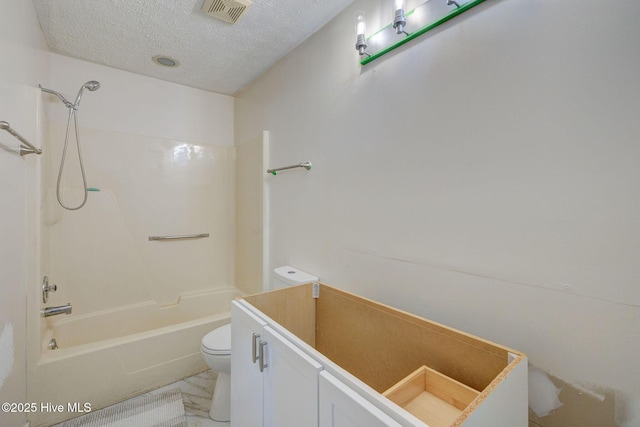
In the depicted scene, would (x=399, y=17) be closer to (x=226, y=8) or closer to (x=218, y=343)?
(x=226, y=8)

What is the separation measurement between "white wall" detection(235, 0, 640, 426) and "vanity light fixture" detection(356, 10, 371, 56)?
0.07m

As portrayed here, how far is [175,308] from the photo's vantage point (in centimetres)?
251

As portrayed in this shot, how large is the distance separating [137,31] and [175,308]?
223cm

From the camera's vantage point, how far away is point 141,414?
1677 mm

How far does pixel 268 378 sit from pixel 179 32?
2.11 meters

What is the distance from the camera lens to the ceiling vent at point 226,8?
148 centimetres

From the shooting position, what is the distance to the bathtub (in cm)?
161

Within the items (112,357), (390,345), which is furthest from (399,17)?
(112,357)

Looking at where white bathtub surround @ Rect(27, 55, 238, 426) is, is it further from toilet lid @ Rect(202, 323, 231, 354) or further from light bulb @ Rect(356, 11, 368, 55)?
light bulb @ Rect(356, 11, 368, 55)

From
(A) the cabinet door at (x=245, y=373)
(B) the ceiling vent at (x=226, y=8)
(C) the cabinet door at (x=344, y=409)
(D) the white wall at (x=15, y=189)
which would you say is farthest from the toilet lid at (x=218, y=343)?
(B) the ceiling vent at (x=226, y=8)

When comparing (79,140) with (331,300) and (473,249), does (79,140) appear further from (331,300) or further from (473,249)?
(473,249)

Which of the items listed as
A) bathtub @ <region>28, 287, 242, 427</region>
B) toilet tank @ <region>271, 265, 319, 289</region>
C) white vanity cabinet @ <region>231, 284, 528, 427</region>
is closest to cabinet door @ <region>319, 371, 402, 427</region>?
white vanity cabinet @ <region>231, 284, 528, 427</region>

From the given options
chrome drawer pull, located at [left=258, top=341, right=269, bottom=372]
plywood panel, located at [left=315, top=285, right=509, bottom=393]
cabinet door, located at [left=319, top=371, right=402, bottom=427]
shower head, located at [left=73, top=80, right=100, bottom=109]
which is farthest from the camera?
shower head, located at [left=73, top=80, right=100, bottom=109]

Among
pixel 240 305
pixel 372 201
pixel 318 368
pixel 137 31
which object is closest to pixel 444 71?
pixel 372 201
